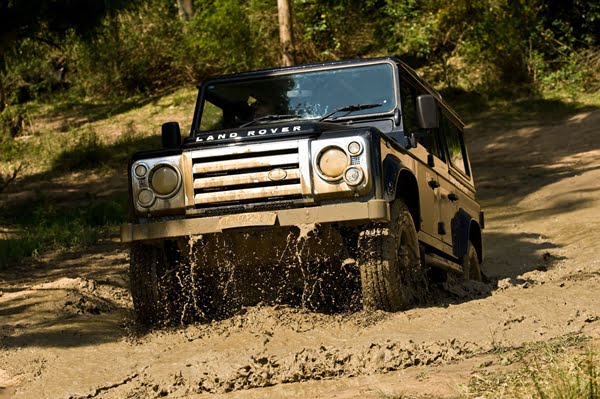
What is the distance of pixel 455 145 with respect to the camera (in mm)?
10648

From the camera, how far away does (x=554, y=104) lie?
22.9 metres

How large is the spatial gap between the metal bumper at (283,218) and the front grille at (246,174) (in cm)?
14

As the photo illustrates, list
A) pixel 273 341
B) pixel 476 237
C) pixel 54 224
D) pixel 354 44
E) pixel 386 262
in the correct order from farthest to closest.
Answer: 1. pixel 354 44
2. pixel 54 224
3. pixel 476 237
4. pixel 386 262
5. pixel 273 341

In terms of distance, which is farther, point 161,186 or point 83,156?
point 83,156

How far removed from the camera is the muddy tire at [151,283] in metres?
7.57

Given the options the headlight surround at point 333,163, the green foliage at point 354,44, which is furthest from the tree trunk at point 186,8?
the headlight surround at point 333,163

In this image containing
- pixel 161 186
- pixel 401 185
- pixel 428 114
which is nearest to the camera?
pixel 161 186

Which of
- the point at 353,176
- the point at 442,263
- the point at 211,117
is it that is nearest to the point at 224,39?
the point at 211,117

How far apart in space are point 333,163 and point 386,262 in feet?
2.23

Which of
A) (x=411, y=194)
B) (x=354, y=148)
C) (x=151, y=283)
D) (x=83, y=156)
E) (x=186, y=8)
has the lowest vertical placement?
(x=151, y=283)

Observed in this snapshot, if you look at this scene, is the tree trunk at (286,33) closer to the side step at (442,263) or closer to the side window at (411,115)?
the side step at (442,263)

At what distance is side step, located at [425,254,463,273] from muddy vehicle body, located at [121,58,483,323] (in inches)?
2.2

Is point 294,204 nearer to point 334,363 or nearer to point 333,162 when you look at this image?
A: point 333,162

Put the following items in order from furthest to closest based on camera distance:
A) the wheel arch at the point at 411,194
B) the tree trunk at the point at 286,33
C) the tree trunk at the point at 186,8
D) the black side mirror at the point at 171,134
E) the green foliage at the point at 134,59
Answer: the tree trunk at the point at 186,8, the green foliage at the point at 134,59, the tree trunk at the point at 286,33, the black side mirror at the point at 171,134, the wheel arch at the point at 411,194
